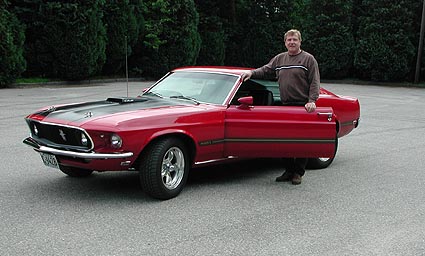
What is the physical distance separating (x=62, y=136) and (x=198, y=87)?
6.13 feet

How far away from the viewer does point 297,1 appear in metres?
37.0

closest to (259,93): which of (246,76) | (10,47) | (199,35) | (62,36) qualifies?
(246,76)

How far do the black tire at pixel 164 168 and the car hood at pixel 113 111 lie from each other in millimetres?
337

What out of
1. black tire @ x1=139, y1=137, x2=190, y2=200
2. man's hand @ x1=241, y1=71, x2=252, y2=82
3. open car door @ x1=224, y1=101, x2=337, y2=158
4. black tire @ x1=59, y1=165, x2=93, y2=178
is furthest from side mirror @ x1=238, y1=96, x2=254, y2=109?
black tire @ x1=59, y1=165, x2=93, y2=178

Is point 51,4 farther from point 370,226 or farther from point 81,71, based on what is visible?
point 370,226

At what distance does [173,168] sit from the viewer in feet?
17.6

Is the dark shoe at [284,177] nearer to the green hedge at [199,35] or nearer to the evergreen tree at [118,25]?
the green hedge at [199,35]

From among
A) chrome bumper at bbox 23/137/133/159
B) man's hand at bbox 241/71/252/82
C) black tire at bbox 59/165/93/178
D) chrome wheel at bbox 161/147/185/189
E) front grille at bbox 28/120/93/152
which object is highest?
man's hand at bbox 241/71/252/82

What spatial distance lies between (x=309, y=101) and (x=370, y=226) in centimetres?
183

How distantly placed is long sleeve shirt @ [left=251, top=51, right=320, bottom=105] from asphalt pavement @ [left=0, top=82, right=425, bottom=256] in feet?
3.45

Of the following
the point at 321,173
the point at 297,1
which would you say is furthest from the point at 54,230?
the point at 297,1

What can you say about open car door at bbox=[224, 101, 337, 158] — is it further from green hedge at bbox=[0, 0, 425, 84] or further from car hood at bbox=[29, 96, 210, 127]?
green hedge at bbox=[0, 0, 425, 84]

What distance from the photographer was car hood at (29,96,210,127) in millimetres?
4938

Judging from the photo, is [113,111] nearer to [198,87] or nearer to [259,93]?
[198,87]
